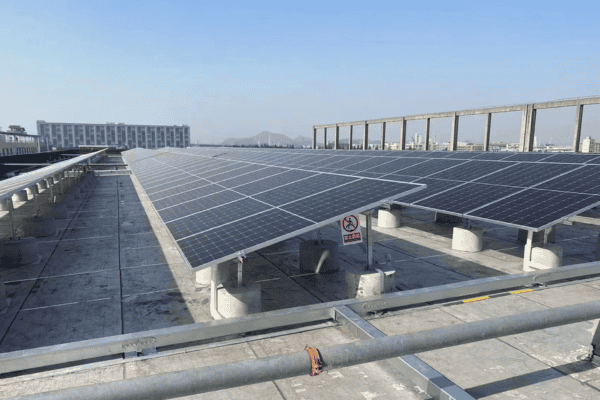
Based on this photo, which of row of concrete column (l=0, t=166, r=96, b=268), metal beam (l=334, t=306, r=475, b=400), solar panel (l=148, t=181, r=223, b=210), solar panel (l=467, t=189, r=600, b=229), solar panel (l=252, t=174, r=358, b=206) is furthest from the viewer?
row of concrete column (l=0, t=166, r=96, b=268)

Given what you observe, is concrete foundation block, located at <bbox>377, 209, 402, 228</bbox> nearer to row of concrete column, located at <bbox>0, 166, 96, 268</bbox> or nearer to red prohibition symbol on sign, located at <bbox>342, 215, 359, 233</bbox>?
red prohibition symbol on sign, located at <bbox>342, 215, 359, 233</bbox>

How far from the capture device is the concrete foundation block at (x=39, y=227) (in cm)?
2045

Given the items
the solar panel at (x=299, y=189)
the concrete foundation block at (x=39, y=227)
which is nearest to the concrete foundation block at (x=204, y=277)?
the solar panel at (x=299, y=189)

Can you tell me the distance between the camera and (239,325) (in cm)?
817

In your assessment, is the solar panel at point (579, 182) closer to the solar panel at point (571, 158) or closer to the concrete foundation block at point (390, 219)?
the solar panel at point (571, 158)

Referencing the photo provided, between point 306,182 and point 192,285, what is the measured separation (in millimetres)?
5067

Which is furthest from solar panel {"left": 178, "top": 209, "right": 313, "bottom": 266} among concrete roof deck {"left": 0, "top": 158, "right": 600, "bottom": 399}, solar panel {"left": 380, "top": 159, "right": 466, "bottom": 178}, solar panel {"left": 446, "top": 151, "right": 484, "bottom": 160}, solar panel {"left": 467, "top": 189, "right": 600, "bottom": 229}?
solar panel {"left": 446, "top": 151, "right": 484, "bottom": 160}

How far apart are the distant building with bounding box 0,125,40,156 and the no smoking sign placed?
10040cm

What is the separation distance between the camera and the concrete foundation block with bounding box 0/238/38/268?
1534cm

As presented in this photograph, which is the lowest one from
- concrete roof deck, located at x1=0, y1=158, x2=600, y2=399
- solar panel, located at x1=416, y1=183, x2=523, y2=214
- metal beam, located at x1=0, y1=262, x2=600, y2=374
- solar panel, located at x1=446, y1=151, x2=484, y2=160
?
concrete roof deck, located at x1=0, y1=158, x2=600, y2=399

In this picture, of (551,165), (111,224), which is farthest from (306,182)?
(111,224)

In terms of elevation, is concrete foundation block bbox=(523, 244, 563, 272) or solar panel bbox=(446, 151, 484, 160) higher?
solar panel bbox=(446, 151, 484, 160)

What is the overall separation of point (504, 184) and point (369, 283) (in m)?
11.0

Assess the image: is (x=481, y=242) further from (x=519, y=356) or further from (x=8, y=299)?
(x=8, y=299)
